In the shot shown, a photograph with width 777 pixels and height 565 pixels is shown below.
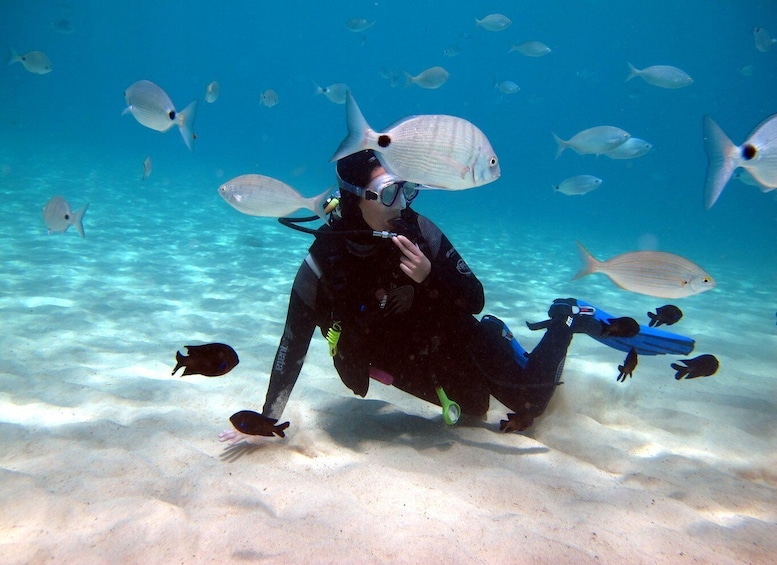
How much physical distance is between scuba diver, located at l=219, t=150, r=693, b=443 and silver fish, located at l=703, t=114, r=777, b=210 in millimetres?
1330

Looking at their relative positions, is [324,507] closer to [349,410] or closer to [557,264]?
[349,410]

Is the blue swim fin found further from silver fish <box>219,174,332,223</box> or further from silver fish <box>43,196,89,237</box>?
silver fish <box>43,196,89,237</box>

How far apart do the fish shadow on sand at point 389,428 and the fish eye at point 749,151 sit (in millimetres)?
2313

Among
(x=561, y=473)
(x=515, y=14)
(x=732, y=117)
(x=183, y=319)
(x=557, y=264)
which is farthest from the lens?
(x=732, y=117)

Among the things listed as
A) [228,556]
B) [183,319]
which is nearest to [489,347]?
[228,556]

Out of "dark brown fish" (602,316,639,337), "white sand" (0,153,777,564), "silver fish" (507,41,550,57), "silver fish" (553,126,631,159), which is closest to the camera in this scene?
"white sand" (0,153,777,564)

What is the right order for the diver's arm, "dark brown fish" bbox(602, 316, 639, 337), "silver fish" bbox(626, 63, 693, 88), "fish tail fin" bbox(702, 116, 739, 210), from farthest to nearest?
"silver fish" bbox(626, 63, 693, 88) < "dark brown fish" bbox(602, 316, 639, 337) < the diver's arm < "fish tail fin" bbox(702, 116, 739, 210)

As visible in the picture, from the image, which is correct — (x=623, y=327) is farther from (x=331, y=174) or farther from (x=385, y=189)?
(x=331, y=174)

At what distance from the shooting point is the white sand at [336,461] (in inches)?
69.3

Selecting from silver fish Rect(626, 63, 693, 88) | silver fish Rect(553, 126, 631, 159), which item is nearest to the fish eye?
silver fish Rect(553, 126, 631, 159)

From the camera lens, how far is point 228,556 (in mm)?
1632

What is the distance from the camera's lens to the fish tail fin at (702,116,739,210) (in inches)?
96.0

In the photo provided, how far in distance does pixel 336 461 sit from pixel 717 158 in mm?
3018

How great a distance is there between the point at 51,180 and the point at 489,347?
2250 centimetres
